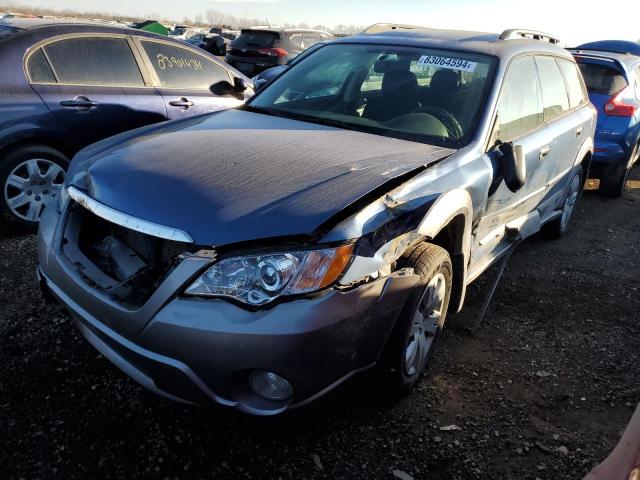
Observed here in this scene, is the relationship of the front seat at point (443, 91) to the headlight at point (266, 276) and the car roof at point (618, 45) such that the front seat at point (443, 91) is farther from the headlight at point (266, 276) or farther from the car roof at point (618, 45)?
the car roof at point (618, 45)

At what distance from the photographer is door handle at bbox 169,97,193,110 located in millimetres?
4889

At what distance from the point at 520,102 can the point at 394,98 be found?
2.82 ft

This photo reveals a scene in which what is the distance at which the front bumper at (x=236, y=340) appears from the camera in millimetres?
1833

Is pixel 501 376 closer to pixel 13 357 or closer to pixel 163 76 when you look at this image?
pixel 13 357

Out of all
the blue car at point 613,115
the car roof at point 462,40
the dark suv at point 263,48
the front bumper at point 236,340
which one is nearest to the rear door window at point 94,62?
the car roof at point 462,40

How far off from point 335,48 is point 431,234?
2094 millimetres

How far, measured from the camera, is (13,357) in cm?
267

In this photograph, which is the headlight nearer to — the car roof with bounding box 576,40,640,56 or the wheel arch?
the wheel arch

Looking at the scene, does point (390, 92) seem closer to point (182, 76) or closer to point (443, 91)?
point (443, 91)

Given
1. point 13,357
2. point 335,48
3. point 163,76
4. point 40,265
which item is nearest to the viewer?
point 40,265

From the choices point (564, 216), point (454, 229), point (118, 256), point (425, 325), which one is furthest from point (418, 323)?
point (564, 216)

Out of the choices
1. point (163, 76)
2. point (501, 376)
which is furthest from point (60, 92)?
point (501, 376)

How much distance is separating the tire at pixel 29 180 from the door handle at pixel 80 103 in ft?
1.25

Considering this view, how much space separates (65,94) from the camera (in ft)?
13.8
